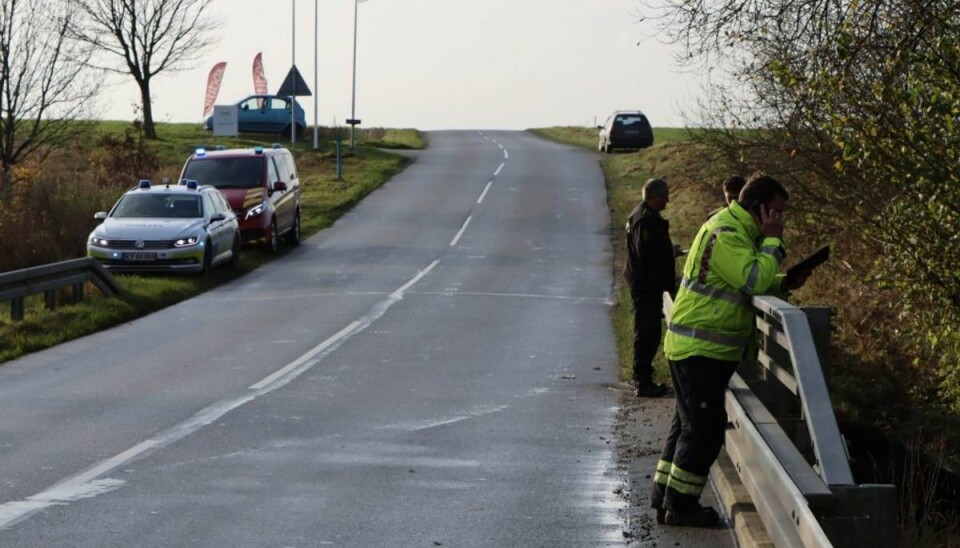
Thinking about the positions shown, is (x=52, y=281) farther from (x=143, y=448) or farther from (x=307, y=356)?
(x=143, y=448)

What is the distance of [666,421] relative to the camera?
12289 millimetres

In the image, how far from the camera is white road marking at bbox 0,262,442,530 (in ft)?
27.8

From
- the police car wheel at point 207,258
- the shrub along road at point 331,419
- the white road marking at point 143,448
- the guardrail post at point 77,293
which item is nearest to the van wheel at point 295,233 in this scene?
the shrub along road at point 331,419

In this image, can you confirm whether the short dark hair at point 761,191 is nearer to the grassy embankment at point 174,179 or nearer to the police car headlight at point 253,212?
the grassy embankment at point 174,179

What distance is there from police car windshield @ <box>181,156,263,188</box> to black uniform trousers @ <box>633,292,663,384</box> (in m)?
17.7

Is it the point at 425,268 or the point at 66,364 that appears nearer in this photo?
the point at 66,364

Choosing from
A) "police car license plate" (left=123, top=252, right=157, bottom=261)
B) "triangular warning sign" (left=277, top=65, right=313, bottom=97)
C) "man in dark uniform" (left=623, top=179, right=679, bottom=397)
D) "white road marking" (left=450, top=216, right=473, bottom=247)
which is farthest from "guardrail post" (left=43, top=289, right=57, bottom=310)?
"triangular warning sign" (left=277, top=65, right=313, bottom=97)

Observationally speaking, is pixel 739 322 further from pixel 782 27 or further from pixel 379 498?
pixel 782 27

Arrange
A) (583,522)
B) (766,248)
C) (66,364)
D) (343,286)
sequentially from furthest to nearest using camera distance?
(343,286) < (66,364) < (583,522) < (766,248)

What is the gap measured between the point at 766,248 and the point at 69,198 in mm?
25887

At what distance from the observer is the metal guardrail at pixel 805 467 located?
5945mm

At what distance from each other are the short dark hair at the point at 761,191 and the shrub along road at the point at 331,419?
6.13ft

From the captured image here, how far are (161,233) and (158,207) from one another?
1.16 meters

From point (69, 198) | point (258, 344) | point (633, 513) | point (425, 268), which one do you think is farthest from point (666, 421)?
point (69, 198)
